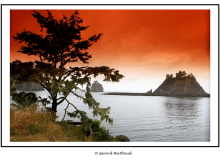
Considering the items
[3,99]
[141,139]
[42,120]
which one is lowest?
[141,139]

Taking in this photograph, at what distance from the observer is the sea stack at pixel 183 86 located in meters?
113

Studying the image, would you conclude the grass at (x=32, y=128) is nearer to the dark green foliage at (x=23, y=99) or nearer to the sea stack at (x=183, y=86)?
the dark green foliage at (x=23, y=99)

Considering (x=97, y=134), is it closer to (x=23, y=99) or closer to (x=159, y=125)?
(x=23, y=99)

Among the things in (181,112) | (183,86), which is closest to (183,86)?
(183,86)

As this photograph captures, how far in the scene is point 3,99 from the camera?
672cm

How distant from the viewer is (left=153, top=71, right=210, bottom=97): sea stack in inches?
4464

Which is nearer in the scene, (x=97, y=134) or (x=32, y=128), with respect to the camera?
(x=32, y=128)

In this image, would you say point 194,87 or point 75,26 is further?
point 194,87

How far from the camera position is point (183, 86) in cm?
12325

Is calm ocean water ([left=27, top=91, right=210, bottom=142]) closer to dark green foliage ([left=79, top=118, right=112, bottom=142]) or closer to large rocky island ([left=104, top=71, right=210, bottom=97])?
dark green foliage ([left=79, top=118, right=112, bottom=142])

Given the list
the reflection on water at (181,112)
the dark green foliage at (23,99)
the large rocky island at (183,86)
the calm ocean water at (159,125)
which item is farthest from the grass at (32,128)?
the large rocky island at (183,86)
